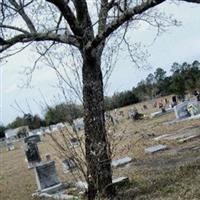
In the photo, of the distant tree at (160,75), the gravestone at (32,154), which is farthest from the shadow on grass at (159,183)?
the distant tree at (160,75)

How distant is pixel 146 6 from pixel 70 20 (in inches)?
66.7

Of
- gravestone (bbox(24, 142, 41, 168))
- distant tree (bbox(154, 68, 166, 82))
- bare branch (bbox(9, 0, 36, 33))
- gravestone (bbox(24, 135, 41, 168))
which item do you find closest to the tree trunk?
bare branch (bbox(9, 0, 36, 33))

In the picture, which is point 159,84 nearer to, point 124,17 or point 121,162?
point 121,162

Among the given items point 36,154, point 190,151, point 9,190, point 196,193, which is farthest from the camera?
point 36,154

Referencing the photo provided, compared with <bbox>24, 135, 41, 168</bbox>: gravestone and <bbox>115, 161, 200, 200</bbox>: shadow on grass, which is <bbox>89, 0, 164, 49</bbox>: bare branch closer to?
<bbox>115, 161, 200, 200</bbox>: shadow on grass

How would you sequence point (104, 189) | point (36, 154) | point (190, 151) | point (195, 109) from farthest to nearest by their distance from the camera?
point (195, 109) → point (36, 154) → point (190, 151) → point (104, 189)

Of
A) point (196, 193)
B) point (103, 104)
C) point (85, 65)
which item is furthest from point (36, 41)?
point (196, 193)

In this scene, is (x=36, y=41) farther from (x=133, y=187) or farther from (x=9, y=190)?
(x=9, y=190)

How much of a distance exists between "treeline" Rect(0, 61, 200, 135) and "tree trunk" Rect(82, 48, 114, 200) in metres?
0.27

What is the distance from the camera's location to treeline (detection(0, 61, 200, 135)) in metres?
7.49

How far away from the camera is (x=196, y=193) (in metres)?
7.68

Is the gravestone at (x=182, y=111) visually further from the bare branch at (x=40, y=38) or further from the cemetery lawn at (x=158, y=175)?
the bare branch at (x=40, y=38)

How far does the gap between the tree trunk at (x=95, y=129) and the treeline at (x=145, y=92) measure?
27 cm

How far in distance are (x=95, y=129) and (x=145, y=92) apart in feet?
181
